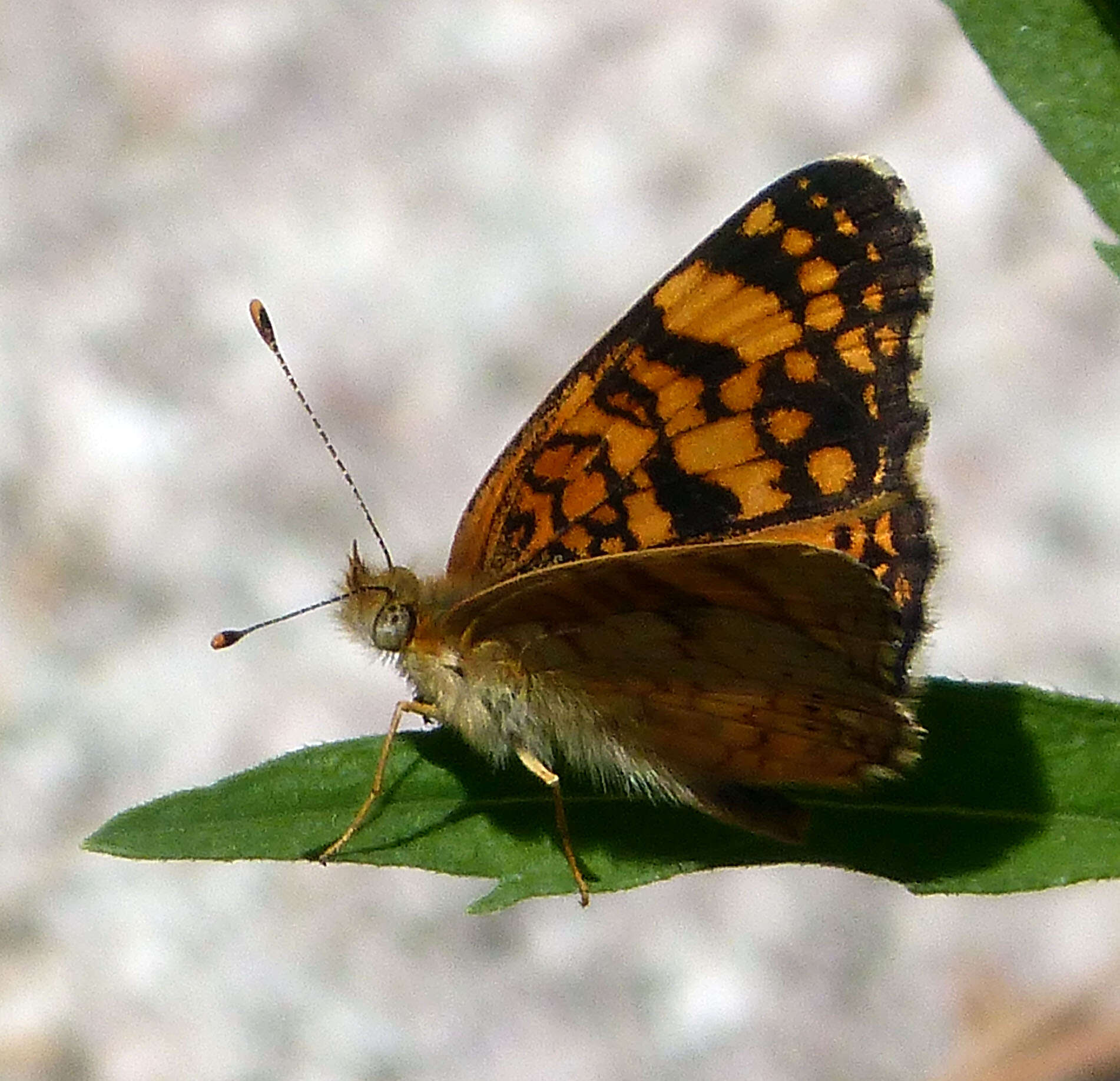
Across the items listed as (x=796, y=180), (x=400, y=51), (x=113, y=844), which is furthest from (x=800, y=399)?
(x=400, y=51)

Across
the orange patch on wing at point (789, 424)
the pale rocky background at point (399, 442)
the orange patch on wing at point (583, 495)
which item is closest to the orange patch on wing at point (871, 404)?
the orange patch on wing at point (789, 424)

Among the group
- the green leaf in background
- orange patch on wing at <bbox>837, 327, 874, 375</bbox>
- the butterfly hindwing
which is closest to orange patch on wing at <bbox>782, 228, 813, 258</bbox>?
orange patch on wing at <bbox>837, 327, 874, 375</bbox>

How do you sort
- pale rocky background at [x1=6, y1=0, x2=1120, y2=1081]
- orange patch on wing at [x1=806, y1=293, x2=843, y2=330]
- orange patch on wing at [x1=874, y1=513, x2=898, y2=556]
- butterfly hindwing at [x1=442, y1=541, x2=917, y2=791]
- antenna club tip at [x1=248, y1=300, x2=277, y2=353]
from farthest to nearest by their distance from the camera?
pale rocky background at [x1=6, y1=0, x2=1120, y2=1081], antenna club tip at [x1=248, y1=300, x2=277, y2=353], orange patch on wing at [x1=806, y1=293, x2=843, y2=330], orange patch on wing at [x1=874, y1=513, x2=898, y2=556], butterfly hindwing at [x1=442, y1=541, x2=917, y2=791]

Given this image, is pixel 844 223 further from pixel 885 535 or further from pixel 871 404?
pixel 885 535

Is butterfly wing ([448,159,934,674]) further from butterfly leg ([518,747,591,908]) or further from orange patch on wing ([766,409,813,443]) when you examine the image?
butterfly leg ([518,747,591,908])

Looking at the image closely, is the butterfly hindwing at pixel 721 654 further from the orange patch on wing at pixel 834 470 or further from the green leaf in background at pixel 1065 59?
the green leaf in background at pixel 1065 59

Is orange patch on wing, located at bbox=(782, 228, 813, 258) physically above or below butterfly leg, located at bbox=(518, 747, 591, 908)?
above

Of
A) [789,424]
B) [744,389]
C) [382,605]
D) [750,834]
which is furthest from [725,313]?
[750,834]

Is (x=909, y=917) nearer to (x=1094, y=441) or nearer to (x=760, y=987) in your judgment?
(x=760, y=987)

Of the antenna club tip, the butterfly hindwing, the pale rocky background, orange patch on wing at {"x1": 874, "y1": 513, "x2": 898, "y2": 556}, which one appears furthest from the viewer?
the pale rocky background
